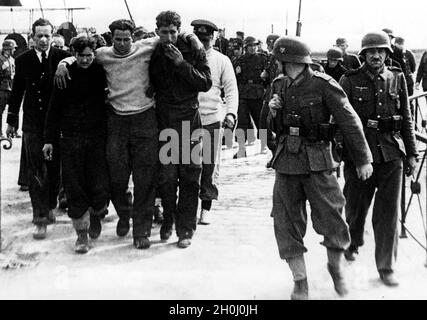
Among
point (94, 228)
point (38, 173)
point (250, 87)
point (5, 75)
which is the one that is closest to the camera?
point (94, 228)

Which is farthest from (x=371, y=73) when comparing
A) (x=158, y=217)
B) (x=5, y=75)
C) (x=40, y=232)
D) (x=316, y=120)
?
(x=5, y=75)

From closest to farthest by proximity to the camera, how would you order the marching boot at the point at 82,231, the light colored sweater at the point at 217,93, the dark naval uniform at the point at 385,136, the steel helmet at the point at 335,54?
the dark naval uniform at the point at 385,136
the marching boot at the point at 82,231
the light colored sweater at the point at 217,93
the steel helmet at the point at 335,54

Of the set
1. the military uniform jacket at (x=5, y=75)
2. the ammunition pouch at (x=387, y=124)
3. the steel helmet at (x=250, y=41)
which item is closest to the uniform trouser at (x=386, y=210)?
the ammunition pouch at (x=387, y=124)

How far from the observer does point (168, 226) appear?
20.9 feet

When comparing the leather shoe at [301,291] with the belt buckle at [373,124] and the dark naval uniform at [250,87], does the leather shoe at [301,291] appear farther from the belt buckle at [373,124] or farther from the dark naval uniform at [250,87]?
the dark naval uniform at [250,87]

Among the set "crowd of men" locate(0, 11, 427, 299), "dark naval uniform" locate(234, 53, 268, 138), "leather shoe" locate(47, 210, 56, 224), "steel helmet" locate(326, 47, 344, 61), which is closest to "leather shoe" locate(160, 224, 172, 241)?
"crowd of men" locate(0, 11, 427, 299)

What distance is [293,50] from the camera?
478cm

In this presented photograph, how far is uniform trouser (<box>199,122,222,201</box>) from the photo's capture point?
662 centimetres

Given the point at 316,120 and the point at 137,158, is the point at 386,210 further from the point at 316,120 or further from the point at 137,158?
the point at 137,158

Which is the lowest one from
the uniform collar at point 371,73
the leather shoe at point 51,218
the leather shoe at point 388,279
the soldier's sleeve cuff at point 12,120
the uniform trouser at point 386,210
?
the leather shoe at point 51,218

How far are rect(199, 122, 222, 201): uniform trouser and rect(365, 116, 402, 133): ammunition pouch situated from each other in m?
1.86

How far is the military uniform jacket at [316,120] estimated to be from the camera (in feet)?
15.6

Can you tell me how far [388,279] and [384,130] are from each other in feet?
3.91
